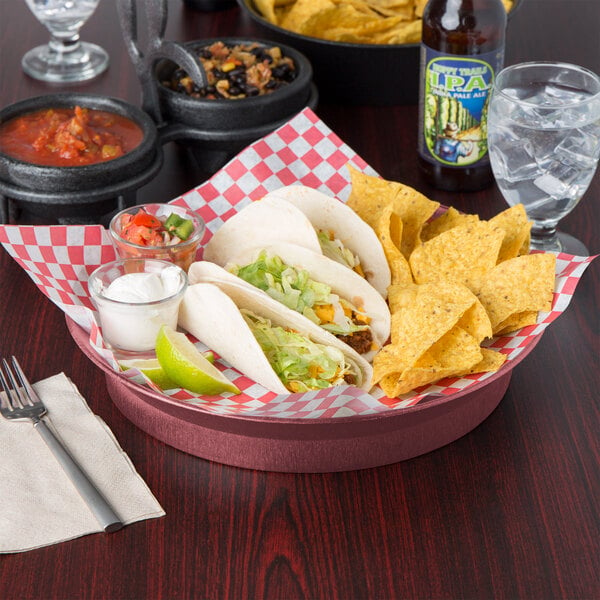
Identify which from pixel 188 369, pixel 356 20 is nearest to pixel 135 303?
pixel 188 369

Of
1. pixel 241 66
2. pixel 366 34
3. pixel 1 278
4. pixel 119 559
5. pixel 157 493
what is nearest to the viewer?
pixel 119 559

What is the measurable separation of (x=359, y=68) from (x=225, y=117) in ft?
1.71

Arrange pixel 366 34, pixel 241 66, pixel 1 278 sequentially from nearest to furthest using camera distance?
pixel 1 278 < pixel 241 66 < pixel 366 34

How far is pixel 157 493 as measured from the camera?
155 centimetres

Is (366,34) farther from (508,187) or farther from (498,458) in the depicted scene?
(498,458)

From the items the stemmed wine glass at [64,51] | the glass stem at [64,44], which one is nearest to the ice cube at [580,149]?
the stemmed wine glass at [64,51]

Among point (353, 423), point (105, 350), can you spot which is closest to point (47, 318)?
point (105, 350)

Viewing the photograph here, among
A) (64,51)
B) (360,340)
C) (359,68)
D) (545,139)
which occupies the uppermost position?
(545,139)

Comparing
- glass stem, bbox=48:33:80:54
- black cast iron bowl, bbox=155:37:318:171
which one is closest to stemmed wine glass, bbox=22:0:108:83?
glass stem, bbox=48:33:80:54

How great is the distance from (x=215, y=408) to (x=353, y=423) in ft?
0.69

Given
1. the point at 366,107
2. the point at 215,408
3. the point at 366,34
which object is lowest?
the point at 366,107

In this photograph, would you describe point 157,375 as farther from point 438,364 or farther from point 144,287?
point 438,364

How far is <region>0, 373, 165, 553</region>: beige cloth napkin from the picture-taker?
4.81ft

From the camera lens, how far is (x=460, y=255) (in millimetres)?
1854
